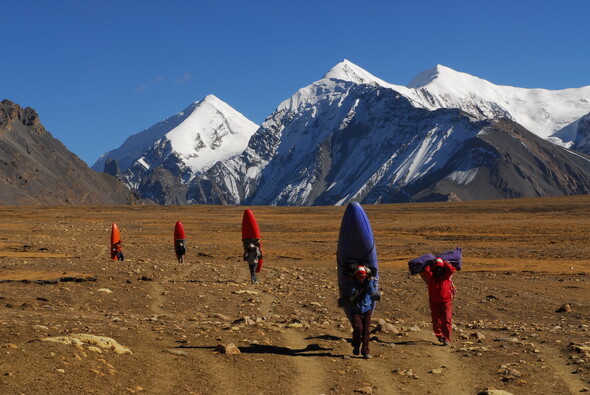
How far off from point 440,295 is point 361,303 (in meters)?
2.10

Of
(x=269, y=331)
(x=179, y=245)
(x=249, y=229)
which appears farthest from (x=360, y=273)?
(x=179, y=245)

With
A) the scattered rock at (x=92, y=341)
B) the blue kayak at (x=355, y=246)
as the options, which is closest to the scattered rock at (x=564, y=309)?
the blue kayak at (x=355, y=246)

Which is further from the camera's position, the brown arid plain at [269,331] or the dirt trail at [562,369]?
the dirt trail at [562,369]

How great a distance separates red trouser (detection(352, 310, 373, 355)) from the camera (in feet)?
44.9

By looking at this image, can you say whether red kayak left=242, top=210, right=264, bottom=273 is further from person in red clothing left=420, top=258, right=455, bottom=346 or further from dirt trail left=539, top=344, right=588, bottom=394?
dirt trail left=539, top=344, right=588, bottom=394

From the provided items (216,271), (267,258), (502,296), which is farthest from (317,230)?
(502,296)

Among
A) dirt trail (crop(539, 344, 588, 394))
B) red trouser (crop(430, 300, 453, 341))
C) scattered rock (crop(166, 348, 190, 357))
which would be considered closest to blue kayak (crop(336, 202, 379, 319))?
red trouser (crop(430, 300, 453, 341))

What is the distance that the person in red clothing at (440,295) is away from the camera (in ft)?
49.6

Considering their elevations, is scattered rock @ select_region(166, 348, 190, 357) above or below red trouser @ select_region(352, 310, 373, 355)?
below

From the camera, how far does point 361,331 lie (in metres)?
13.8

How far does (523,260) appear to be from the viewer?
39.3 meters

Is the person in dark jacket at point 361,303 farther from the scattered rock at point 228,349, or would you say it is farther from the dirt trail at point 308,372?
the scattered rock at point 228,349

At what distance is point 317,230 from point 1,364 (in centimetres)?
5783

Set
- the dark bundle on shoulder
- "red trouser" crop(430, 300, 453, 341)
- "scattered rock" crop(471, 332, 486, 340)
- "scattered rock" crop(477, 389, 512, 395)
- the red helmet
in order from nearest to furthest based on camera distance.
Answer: "scattered rock" crop(477, 389, 512, 395) → the red helmet → "red trouser" crop(430, 300, 453, 341) → the dark bundle on shoulder → "scattered rock" crop(471, 332, 486, 340)
